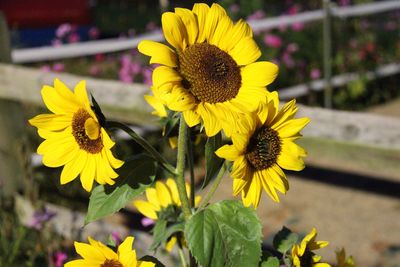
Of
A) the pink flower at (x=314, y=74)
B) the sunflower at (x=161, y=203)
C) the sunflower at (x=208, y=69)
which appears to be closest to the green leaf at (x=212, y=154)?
the sunflower at (x=208, y=69)

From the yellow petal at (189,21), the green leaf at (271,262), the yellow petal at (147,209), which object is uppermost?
the yellow petal at (189,21)

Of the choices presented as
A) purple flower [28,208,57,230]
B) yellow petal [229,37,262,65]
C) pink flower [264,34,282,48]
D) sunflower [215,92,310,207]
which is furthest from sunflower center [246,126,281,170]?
pink flower [264,34,282,48]

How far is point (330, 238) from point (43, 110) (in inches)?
115

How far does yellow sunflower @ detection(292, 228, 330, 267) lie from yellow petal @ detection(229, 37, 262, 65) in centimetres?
34

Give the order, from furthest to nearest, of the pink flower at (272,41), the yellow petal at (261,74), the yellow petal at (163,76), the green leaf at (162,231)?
1. the pink flower at (272,41)
2. the green leaf at (162,231)
3. the yellow petal at (261,74)
4. the yellow petal at (163,76)

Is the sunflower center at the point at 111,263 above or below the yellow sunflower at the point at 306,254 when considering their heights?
above

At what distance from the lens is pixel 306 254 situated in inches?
49.7

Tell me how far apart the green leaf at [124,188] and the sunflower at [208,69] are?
199 millimetres

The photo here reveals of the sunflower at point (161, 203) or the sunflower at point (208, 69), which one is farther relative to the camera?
the sunflower at point (161, 203)

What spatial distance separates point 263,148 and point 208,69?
0.16 metres

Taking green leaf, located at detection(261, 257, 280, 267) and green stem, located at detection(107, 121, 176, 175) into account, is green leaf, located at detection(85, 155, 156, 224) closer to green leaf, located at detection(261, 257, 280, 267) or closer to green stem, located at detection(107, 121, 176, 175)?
green stem, located at detection(107, 121, 176, 175)

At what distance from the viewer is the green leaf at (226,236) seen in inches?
43.9

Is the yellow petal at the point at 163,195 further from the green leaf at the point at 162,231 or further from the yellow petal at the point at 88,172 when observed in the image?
the yellow petal at the point at 88,172

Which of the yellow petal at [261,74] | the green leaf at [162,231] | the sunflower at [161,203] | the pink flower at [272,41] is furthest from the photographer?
the pink flower at [272,41]
